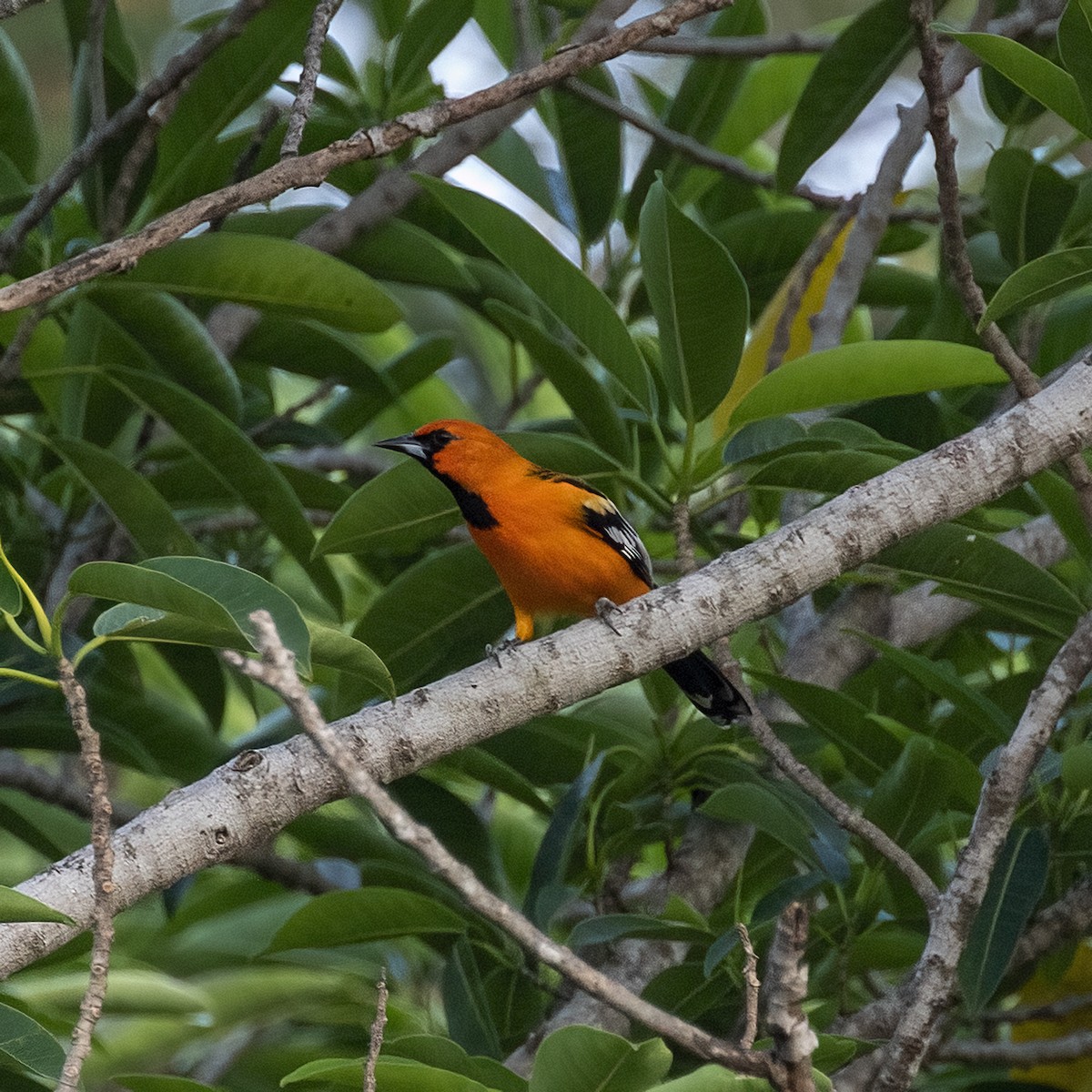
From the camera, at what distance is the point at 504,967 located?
11.8ft

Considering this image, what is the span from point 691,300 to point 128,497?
1.59 metres

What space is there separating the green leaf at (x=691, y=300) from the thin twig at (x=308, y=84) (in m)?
0.81

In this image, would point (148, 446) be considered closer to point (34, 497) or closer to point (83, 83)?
point (34, 497)

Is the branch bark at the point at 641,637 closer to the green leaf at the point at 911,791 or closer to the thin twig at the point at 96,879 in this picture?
the thin twig at the point at 96,879

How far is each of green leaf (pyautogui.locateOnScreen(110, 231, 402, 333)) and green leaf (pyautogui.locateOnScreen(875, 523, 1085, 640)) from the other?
155 cm

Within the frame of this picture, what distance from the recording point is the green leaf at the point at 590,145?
189 inches

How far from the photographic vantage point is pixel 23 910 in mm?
1920

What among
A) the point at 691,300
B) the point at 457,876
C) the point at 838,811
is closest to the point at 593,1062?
the point at 457,876

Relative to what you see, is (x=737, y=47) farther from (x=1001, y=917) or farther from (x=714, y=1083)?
(x=714, y=1083)

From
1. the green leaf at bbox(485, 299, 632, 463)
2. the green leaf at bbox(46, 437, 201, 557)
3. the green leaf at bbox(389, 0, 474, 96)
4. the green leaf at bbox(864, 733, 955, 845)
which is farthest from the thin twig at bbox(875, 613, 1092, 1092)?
the green leaf at bbox(389, 0, 474, 96)

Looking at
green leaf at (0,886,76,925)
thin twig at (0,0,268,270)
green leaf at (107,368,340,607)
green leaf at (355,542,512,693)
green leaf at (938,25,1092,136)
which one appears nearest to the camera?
green leaf at (0,886,76,925)

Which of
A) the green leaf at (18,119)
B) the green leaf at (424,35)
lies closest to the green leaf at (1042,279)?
the green leaf at (424,35)

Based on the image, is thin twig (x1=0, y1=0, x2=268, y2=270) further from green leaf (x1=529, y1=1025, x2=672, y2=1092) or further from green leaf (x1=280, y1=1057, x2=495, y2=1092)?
green leaf (x1=529, y1=1025, x2=672, y2=1092)

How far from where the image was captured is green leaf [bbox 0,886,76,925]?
6.22 ft
